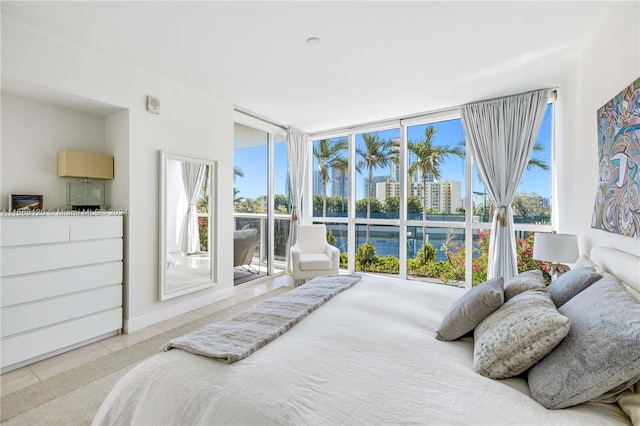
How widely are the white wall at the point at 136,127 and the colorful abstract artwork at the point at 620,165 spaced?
364 centimetres

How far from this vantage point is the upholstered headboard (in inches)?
51.7

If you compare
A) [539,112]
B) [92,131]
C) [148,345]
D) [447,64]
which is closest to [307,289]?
[148,345]

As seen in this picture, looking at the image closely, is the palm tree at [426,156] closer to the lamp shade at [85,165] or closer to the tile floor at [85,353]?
the tile floor at [85,353]

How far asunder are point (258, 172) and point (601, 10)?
4.09 metres

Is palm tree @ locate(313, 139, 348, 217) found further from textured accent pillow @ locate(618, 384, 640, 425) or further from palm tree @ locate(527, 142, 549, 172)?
textured accent pillow @ locate(618, 384, 640, 425)

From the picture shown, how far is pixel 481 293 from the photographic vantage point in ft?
4.59

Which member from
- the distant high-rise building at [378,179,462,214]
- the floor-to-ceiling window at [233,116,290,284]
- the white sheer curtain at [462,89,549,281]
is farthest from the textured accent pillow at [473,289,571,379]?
the floor-to-ceiling window at [233,116,290,284]

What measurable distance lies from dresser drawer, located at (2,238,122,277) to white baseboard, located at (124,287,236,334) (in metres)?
0.66

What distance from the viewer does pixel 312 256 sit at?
14.1 feet

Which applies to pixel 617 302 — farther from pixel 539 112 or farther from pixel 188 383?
pixel 539 112

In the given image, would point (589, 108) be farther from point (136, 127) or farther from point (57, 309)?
point (57, 309)

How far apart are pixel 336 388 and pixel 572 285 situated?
1307 millimetres

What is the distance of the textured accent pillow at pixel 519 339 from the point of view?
39.6 inches

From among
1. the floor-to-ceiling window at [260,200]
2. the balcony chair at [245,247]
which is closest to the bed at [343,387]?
the balcony chair at [245,247]
